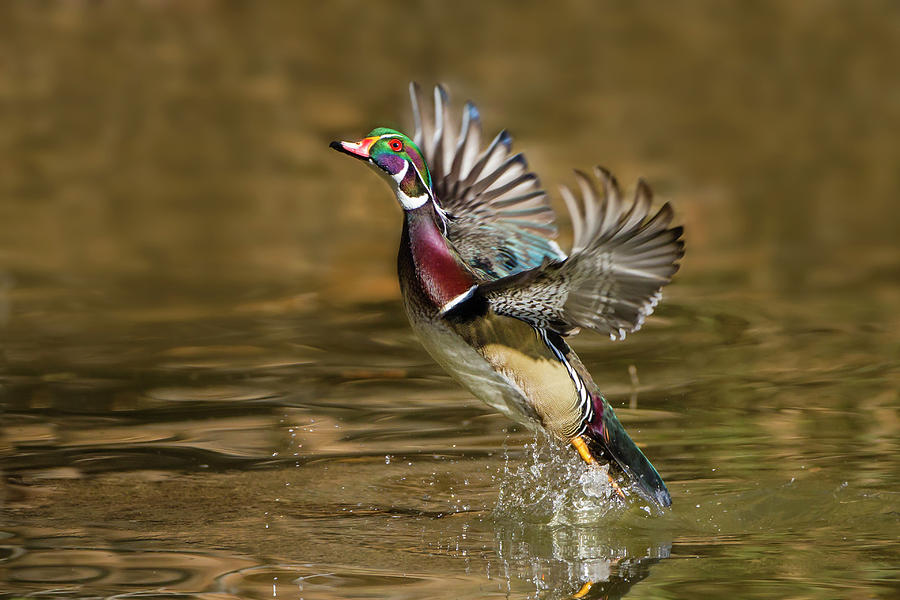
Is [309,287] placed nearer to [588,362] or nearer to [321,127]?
[588,362]

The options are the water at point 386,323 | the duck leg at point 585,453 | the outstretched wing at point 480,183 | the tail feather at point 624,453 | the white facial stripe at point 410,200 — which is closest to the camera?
the water at point 386,323

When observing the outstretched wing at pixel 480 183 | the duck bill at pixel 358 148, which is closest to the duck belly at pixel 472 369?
the duck bill at pixel 358 148

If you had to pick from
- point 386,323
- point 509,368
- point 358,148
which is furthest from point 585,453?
point 386,323

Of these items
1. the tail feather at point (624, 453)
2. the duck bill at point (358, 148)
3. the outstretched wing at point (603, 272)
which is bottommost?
the tail feather at point (624, 453)

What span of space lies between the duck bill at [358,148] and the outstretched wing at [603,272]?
1.98ft

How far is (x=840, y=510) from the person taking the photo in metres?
5.36

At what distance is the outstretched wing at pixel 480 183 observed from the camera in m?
6.17

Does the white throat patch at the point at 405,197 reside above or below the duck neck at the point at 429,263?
above

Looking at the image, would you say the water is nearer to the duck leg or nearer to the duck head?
the duck leg

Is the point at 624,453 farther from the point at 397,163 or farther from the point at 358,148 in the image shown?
the point at 358,148

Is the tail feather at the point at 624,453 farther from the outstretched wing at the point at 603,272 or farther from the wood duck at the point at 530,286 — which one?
the outstretched wing at the point at 603,272

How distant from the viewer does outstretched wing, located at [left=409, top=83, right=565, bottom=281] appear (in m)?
6.17

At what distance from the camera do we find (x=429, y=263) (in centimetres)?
526

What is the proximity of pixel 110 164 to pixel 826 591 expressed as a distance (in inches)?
426
